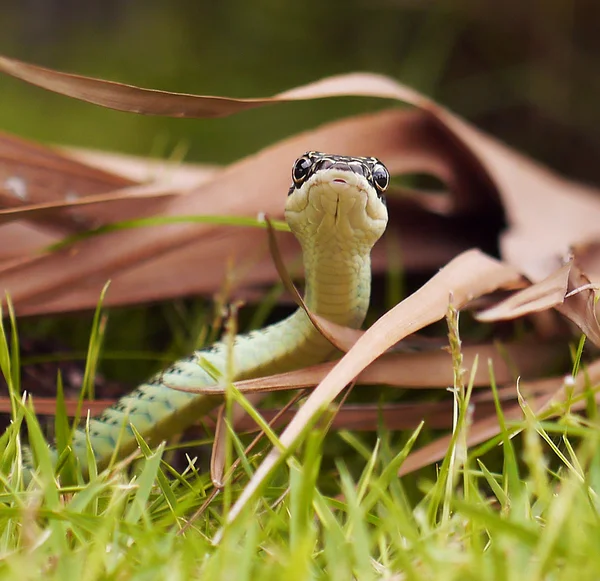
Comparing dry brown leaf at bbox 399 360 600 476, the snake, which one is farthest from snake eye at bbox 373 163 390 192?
dry brown leaf at bbox 399 360 600 476

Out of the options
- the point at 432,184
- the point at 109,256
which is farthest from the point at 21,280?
the point at 432,184

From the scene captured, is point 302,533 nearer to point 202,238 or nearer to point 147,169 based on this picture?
point 202,238

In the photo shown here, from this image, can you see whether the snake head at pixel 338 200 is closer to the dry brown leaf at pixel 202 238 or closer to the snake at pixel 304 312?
the snake at pixel 304 312

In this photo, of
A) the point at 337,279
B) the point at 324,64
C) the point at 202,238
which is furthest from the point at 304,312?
the point at 324,64

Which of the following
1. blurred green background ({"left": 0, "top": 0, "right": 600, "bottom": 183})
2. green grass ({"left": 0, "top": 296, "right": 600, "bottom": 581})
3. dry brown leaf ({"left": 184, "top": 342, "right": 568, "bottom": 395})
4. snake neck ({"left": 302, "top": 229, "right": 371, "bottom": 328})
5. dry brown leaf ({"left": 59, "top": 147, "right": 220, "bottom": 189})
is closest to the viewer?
green grass ({"left": 0, "top": 296, "right": 600, "bottom": 581})

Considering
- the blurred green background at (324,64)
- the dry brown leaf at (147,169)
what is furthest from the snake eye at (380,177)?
the blurred green background at (324,64)

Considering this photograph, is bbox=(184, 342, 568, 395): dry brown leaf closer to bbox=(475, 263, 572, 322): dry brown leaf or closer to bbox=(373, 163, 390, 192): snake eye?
bbox=(475, 263, 572, 322): dry brown leaf

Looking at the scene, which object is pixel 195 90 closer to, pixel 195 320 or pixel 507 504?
pixel 195 320
